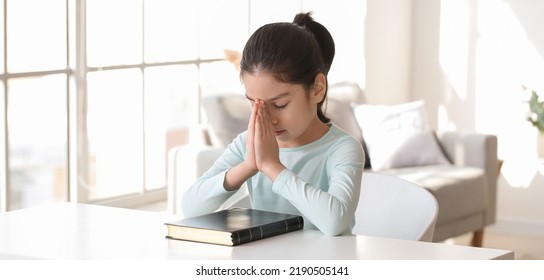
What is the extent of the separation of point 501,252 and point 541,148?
4489 mm

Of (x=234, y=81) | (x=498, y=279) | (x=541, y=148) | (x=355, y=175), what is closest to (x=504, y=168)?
(x=541, y=148)

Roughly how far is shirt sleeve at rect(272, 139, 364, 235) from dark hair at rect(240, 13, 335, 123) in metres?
0.22

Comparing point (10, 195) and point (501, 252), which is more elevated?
point (501, 252)

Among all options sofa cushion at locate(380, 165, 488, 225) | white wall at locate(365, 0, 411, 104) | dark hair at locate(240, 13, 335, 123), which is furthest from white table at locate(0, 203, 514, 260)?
white wall at locate(365, 0, 411, 104)

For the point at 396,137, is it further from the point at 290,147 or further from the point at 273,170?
the point at 273,170

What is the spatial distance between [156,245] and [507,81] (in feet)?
15.4

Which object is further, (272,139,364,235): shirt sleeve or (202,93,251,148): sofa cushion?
(202,93,251,148): sofa cushion

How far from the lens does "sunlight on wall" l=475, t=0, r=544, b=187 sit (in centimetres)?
621

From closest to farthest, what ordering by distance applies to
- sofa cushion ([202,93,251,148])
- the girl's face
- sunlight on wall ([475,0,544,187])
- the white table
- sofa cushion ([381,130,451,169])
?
the white table → the girl's face → sofa cushion ([202,93,251,148]) → sofa cushion ([381,130,451,169]) → sunlight on wall ([475,0,544,187])

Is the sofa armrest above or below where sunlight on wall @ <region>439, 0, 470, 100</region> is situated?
below

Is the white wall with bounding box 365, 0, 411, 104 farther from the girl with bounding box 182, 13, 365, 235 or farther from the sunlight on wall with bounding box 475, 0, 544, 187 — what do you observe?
the girl with bounding box 182, 13, 365, 235

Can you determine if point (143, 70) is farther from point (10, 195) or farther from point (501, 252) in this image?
point (501, 252)

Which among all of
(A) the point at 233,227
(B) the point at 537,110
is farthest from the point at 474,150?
(A) the point at 233,227

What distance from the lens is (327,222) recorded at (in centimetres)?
209
